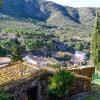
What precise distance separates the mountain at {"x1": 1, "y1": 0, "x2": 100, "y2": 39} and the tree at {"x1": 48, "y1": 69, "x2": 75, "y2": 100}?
137m

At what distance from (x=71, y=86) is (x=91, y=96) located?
5.74 feet

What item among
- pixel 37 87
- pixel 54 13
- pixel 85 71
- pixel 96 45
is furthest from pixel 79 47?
pixel 37 87

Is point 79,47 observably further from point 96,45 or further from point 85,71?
point 85,71

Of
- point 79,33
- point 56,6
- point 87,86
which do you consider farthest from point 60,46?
point 87,86

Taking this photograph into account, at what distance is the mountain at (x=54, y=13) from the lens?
16212 cm

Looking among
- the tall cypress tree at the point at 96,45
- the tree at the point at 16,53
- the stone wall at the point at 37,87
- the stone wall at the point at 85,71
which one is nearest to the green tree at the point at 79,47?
the tree at the point at 16,53

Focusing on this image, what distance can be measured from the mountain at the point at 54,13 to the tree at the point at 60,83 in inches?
5389

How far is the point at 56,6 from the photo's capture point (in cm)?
18862

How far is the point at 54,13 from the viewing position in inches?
6895

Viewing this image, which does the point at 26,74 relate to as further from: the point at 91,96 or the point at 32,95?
the point at 91,96

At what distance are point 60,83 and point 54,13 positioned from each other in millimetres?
159641

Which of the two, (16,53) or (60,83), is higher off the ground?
(60,83)

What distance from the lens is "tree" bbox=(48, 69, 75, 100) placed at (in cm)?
1683

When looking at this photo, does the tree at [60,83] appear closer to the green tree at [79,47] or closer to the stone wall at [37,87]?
the stone wall at [37,87]
